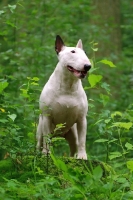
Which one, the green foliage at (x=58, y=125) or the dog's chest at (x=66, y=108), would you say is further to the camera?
the dog's chest at (x=66, y=108)

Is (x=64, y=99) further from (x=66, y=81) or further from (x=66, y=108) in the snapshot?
(x=66, y=81)

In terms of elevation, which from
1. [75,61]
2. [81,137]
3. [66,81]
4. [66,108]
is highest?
[75,61]

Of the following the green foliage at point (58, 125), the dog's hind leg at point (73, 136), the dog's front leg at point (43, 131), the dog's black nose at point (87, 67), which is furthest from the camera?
the dog's hind leg at point (73, 136)

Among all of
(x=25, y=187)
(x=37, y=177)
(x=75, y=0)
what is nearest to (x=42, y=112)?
(x=37, y=177)

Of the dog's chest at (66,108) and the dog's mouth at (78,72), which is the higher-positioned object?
the dog's mouth at (78,72)

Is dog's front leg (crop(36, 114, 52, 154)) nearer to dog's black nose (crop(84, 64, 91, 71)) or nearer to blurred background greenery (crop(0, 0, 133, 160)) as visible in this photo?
dog's black nose (crop(84, 64, 91, 71))

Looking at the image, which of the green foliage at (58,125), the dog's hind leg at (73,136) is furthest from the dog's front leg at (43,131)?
the dog's hind leg at (73,136)

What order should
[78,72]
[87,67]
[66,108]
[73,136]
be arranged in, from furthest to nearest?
[73,136] → [66,108] → [78,72] → [87,67]

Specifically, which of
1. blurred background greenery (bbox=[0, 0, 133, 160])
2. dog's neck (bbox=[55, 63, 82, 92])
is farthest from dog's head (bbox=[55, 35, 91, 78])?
blurred background greenery (bbox=[0, 0, 133, 160])

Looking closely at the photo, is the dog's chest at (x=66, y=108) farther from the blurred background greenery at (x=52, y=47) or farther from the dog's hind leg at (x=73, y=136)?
the blurred background greenery at (x=52, y=47)

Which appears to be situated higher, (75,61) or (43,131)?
(75,61)

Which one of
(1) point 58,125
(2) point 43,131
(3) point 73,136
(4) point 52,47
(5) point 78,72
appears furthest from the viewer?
(4) point 52,47

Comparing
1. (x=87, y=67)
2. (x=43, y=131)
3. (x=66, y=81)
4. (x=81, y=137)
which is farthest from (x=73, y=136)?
(x=87, y=67)

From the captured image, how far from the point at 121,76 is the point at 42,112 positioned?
735 centimetres
